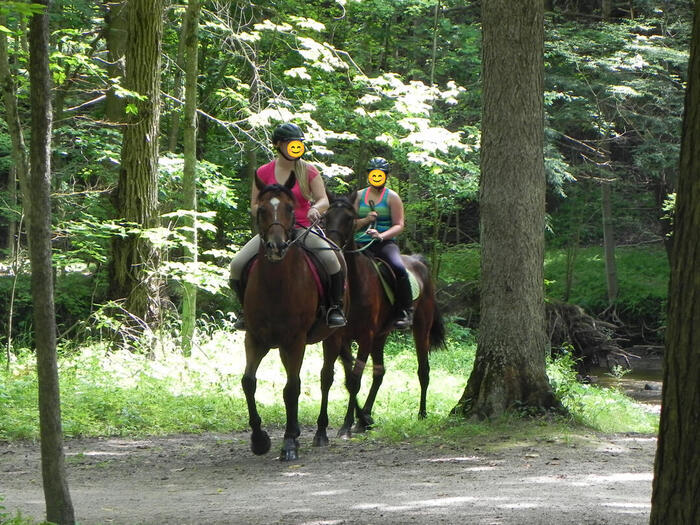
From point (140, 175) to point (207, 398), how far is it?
4.57 meters

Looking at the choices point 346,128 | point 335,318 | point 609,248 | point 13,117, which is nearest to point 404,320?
point 335,318

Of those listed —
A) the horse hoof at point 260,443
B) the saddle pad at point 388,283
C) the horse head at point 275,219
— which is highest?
the horse head at point 275,219

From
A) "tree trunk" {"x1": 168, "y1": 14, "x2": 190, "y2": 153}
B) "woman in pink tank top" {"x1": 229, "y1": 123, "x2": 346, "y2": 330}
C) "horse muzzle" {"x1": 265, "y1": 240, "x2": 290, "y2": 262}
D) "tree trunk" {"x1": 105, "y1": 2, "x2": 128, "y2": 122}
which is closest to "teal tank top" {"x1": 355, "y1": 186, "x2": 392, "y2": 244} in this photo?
"woman in pink tank top" {"x1": 229, "y1": 123, "x2": 346, "y2": 330}

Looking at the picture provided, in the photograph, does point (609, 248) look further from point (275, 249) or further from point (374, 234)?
point (275, 249)

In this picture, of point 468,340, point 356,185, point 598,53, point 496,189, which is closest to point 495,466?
point 496,189

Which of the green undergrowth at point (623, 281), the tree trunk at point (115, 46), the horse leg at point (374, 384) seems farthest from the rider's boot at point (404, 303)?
the green undergrowth at point (623, 281)

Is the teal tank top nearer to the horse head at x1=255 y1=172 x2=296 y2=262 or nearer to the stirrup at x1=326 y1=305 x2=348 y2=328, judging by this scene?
the stirrup at x1=326 y1=305 x2=348 y2=328

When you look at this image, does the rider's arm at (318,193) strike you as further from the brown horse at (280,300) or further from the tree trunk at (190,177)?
the tree trunk at (190,177)

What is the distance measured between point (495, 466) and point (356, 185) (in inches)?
617

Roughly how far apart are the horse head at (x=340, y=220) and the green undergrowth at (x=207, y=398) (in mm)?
2213

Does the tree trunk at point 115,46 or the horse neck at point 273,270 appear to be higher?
the tree trunk at point 115,46

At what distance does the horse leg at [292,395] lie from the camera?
340 inches

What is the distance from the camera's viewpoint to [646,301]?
1172 inches

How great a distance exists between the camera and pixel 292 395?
883cm
